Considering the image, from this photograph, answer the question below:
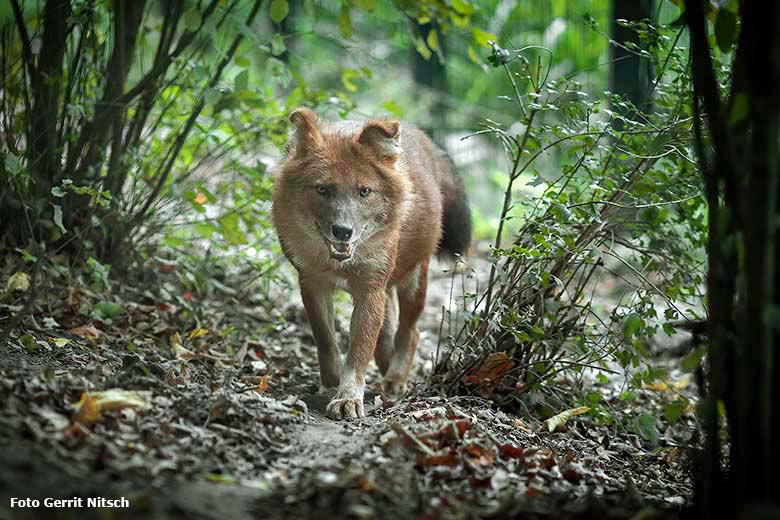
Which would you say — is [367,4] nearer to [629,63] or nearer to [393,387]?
[393,387]

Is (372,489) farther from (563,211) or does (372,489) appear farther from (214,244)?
(214,244)

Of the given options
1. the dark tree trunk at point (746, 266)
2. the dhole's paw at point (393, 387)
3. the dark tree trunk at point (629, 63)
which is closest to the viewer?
the dark tree trunk at point (746, 266)

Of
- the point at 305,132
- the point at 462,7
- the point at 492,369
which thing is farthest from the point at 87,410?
the point at 462,7

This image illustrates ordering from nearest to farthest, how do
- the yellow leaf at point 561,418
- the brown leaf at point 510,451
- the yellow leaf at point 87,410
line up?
1. the yellow leaf at point 87,410
2. the brown leaf at point 510,451
3. the yellow leaf at point 561,418

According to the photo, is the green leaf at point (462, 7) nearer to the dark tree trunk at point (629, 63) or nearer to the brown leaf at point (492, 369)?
the brown leaf at point (492, 369)

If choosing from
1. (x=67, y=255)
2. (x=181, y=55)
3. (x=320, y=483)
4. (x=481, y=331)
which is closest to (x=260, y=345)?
(x=67, y=255)

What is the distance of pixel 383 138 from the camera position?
15.5ft

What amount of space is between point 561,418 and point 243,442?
1.84 m

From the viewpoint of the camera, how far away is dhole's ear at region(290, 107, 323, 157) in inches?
183

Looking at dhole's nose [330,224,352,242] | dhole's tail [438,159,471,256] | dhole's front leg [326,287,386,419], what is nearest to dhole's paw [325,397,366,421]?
dhole's front leg [326,287,386,419]

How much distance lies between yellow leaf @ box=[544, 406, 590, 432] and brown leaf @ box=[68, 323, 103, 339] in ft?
8.03

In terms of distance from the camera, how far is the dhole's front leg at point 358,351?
4137 millimetres

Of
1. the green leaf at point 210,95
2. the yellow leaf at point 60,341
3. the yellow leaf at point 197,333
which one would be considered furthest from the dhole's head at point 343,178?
the yellow leaf at point 60,341

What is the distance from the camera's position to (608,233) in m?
4.16
